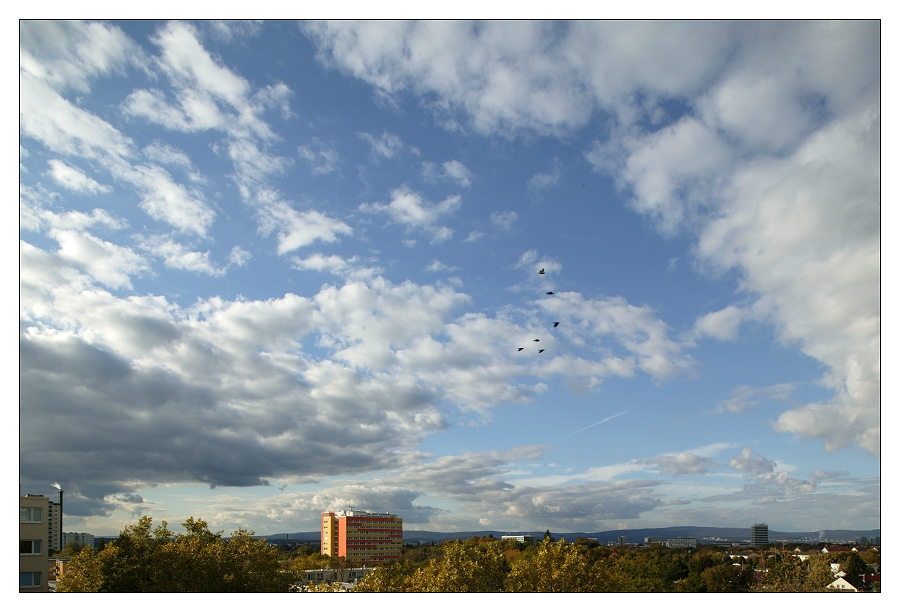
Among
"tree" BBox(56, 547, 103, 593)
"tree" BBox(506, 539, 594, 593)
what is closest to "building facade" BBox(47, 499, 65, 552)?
"tree" BBox(56, 547, 103, 593)

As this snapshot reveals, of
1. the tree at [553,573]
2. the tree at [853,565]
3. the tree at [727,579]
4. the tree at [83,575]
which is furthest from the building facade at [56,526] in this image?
the tree at [853,565]

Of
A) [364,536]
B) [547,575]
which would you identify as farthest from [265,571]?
[364,536]

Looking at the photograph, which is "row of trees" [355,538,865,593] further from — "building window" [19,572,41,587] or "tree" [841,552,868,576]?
"building window" [19,572,41,587]

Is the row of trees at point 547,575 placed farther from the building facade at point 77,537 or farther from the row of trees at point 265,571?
the building facade at point 77,537

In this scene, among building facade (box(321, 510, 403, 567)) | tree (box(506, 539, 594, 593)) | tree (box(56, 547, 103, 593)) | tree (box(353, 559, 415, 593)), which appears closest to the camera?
tree (box(506, 539, 594, 593))
